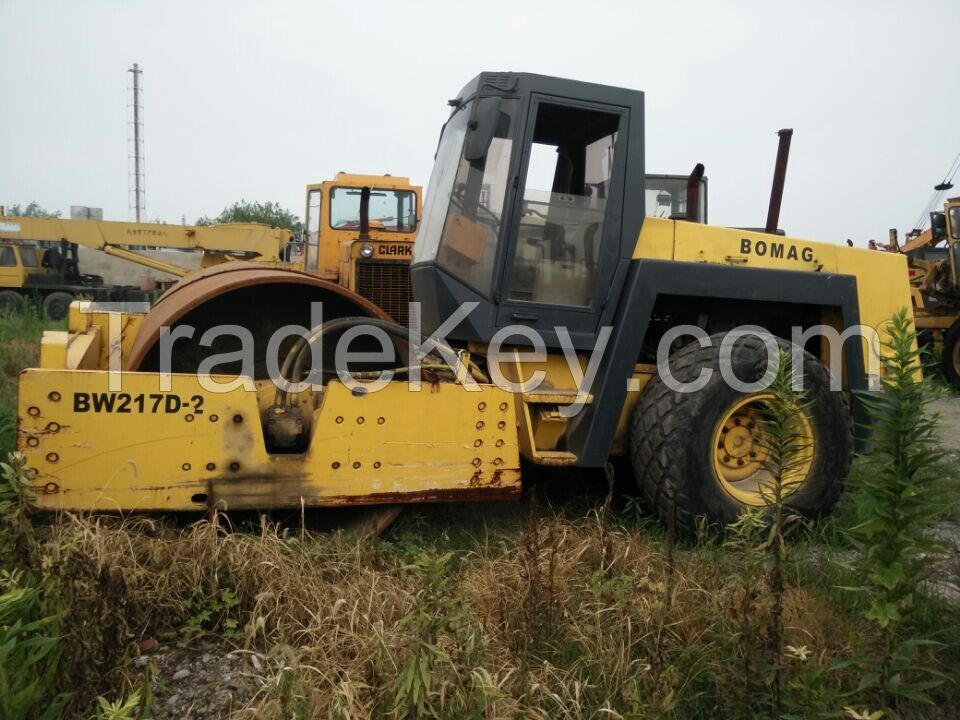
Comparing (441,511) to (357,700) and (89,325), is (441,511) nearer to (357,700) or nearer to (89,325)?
(357,700)

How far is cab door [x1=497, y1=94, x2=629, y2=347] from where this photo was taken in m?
3.98

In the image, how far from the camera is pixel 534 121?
3.94 meters

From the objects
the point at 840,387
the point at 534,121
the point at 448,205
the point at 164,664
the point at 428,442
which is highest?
the point at 534,121

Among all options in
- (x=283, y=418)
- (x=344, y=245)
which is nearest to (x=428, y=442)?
(x=283, y=418)

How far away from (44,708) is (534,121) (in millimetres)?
3153

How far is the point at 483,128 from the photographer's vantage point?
12.3 feet

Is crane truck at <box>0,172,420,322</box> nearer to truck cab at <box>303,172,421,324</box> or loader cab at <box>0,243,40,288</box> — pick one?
loader cab at <box>0,243,40,288</box>

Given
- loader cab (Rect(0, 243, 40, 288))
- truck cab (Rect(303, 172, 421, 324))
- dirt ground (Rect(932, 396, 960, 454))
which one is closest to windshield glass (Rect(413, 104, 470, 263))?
truck cab (Rect(303, 172, 421, 324))

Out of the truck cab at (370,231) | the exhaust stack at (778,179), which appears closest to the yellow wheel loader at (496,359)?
the exhaust stack at (778,179)

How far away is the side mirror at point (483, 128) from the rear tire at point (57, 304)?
1853cm

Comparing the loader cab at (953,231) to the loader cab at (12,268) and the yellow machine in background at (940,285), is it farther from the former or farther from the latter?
the loader cab at (12,268)

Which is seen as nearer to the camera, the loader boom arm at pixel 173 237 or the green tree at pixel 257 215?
the loader boom arm at pixel 173 237

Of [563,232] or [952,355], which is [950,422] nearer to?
[952,355]
